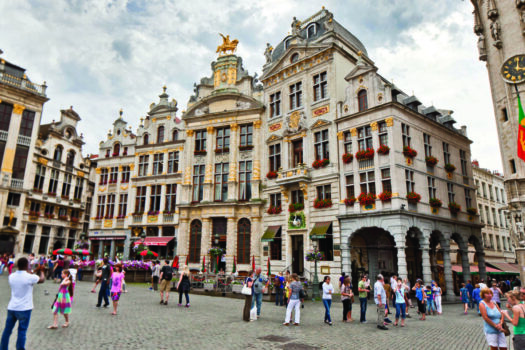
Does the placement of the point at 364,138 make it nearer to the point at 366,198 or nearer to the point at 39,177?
the point at 366,198

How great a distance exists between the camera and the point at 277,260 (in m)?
31.0

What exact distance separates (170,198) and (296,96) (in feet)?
55.5

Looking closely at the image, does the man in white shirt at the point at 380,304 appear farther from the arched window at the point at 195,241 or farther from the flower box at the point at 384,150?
the arched window at the point at 195,241

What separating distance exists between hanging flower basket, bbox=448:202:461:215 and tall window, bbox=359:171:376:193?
24.0ft

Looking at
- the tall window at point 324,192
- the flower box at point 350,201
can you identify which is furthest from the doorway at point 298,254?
the flower box at point 350,201

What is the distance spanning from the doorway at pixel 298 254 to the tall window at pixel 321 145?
7074 millimetres

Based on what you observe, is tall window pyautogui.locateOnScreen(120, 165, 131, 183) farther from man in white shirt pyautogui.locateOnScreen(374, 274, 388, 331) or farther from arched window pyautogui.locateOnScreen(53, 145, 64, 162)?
man in white shirt pyautogui.locateOnScreen(374, 274, 388, 331)

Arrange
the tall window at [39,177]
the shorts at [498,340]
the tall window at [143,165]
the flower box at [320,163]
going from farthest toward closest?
the tall window at [39,177], the tall window at [143,165], the flower box at [320,163], the shorts at [498,340]

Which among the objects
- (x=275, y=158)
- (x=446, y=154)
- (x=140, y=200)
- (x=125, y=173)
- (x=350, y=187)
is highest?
(x=125, y=173)

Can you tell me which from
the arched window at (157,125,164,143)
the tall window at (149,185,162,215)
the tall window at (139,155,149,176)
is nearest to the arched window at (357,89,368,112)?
A: the arched window at (157,125,164,143)

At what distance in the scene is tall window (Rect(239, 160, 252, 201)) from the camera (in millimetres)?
34625

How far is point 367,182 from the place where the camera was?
2670 cm

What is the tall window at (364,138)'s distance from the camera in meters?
27.4

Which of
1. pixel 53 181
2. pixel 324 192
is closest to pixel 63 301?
pixel 324 192
